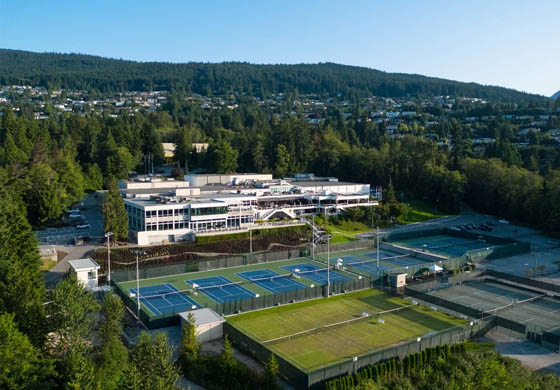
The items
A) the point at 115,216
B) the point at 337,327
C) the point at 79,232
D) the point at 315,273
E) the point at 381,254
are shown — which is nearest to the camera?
the point at 337,327

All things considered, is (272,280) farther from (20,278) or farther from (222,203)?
(20,278)

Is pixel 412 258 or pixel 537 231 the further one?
pixel 537 231

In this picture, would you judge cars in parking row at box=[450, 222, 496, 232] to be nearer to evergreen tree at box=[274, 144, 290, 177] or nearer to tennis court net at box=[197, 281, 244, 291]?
evergreen tree at box=[274, 144, 290, 177]

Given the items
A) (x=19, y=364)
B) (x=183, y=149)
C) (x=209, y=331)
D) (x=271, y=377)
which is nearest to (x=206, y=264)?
(x=209, y=331)

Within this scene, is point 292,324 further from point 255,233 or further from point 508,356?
point 255,233

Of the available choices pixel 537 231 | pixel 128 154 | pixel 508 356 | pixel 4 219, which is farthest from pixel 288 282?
pixel 128 154

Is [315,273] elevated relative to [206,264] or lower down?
lower down

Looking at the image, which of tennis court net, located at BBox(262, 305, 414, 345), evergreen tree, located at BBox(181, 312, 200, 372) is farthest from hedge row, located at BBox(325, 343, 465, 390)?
evergreen tree, located at BBox(181, 312, 200, 372)
